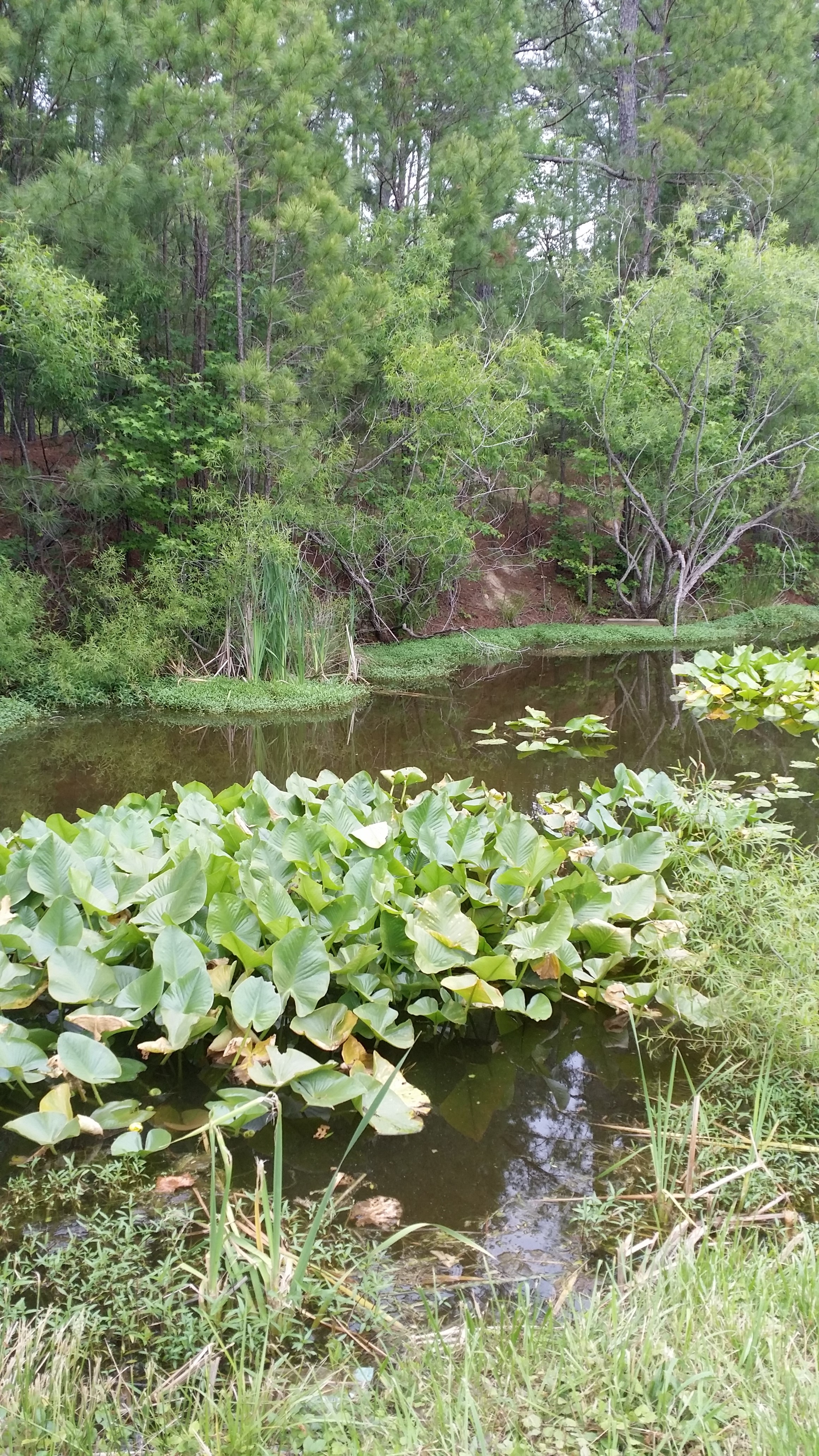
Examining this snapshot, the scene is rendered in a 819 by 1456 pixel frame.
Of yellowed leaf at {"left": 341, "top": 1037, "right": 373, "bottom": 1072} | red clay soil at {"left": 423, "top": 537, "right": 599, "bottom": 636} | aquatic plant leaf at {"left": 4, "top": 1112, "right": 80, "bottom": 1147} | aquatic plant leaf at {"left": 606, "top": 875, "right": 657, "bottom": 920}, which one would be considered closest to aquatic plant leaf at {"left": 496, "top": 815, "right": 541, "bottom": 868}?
aquatic plant leaf at {"left": 606, "top": 875, "right": 657, "bottom": 920}

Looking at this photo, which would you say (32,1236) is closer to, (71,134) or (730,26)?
(71,134)

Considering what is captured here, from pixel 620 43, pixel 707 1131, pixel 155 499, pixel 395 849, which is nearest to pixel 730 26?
pixel 620 43

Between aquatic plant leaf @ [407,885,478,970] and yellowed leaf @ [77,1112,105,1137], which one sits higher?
aquatic plant leaf @ [407,885,478,970]

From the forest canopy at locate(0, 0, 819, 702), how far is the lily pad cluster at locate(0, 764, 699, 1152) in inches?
179

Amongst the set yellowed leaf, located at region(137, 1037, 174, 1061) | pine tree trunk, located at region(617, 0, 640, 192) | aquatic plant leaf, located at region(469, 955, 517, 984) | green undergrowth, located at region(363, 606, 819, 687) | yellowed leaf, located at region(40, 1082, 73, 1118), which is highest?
pine tree trunk, located at region(617, 0, 640, 192)

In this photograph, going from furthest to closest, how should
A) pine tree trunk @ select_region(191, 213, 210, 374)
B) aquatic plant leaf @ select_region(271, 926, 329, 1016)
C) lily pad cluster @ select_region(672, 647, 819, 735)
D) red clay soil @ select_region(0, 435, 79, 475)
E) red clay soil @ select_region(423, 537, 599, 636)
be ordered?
red clay soil @ select_region(423, 537, 599, 636)
red clay soil @ select_region(0, 435, 79, 475)
pine tree trunk @ select_region(191, 213, 210, 374)
lily pad cluster @ select_region(672, 647, 819, 735)
aquatic plant leaf @ select_region(271, 926, 329, 1016)

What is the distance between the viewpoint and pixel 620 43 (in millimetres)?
12680

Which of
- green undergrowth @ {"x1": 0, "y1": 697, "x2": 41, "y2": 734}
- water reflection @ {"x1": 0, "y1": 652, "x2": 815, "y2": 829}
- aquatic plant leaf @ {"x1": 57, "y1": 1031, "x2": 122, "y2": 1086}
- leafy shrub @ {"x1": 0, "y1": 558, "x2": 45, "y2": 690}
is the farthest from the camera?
leafy shrub @ {"x1": 0, "y1": 558, "x2": 45, "y2": 690}

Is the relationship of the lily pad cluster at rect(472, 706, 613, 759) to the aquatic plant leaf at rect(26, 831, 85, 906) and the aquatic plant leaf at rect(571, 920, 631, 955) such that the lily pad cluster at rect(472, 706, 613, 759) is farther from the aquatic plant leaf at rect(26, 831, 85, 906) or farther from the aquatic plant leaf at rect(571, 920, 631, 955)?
the aquatic plant leaf at rect(26, 831, 85, 906)

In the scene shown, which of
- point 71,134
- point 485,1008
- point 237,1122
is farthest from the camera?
point 71,134

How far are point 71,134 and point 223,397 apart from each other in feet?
7.39

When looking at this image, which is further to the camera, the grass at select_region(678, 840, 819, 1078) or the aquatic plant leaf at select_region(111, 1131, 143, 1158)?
the grass at select_region(678, 840, 819, 1078)

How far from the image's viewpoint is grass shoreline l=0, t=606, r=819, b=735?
292 inches

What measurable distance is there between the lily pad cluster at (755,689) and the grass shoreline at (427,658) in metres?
2.53
